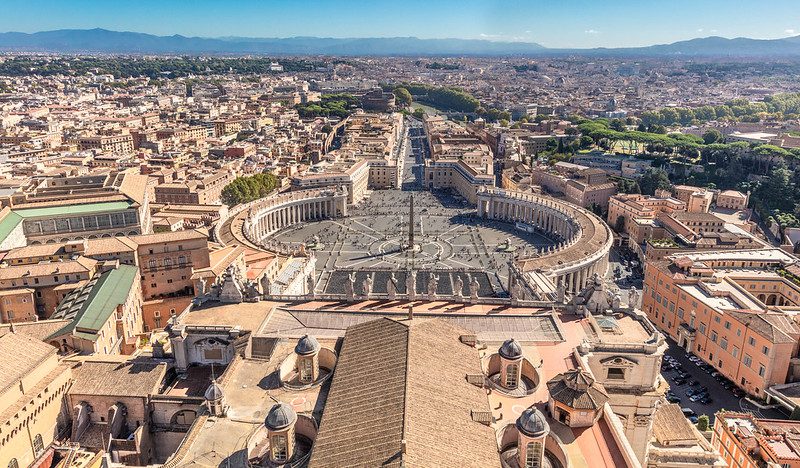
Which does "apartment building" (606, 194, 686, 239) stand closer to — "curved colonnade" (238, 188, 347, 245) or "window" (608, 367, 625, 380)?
"curved colonnade" (238, 188, 347, 245)

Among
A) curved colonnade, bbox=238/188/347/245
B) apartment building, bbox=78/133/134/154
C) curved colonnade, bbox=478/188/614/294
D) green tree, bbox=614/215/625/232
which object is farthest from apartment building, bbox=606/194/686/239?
apartment building, bbox=78/133/134/154

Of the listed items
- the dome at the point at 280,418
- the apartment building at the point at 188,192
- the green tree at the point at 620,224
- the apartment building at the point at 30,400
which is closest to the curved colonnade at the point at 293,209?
the apartment building at the point at 188,192

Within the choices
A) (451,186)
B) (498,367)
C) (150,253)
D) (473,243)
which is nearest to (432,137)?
(451,186)

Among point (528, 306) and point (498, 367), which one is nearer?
point (498, 367)

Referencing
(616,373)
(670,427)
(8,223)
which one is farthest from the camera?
(8,223)

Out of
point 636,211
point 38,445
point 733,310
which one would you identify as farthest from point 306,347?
point 636,211

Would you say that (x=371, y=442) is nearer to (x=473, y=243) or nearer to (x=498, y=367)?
(x=498, y=367)

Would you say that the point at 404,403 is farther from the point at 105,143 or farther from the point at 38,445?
the point at 105,143
